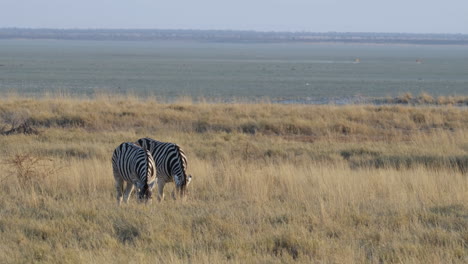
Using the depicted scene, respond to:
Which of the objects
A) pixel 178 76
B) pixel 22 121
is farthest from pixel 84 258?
pixel 178 76

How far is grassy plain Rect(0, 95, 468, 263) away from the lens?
24.8ft

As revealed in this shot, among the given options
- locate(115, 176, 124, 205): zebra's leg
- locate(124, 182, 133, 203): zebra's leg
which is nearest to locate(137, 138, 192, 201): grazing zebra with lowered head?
locate(124, 182, 133, 203): zebra's leg

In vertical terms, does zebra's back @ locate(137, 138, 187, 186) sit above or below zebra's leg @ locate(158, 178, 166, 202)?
above

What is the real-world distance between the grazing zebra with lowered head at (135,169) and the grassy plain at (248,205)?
0.28 metres

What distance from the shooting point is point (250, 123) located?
23.3m

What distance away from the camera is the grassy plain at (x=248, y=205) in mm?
7559

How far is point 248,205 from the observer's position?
1002cm

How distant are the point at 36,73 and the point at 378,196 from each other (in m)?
51.7

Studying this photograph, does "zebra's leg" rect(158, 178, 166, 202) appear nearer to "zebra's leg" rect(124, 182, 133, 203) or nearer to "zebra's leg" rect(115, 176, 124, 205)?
"zebra's leg" rect(124, 182, 133, 203)

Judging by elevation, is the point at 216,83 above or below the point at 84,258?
below

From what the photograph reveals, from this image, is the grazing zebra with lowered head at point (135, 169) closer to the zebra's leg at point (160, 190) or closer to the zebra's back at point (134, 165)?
the zebra's back at point (134, 165)

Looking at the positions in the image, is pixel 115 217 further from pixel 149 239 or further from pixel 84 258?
pixel 84 258

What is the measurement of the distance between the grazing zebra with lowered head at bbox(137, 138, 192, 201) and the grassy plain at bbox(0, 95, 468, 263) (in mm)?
302

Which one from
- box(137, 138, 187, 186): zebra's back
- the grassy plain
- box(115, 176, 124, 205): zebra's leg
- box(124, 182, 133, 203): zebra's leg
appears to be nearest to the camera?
the grassy plain
